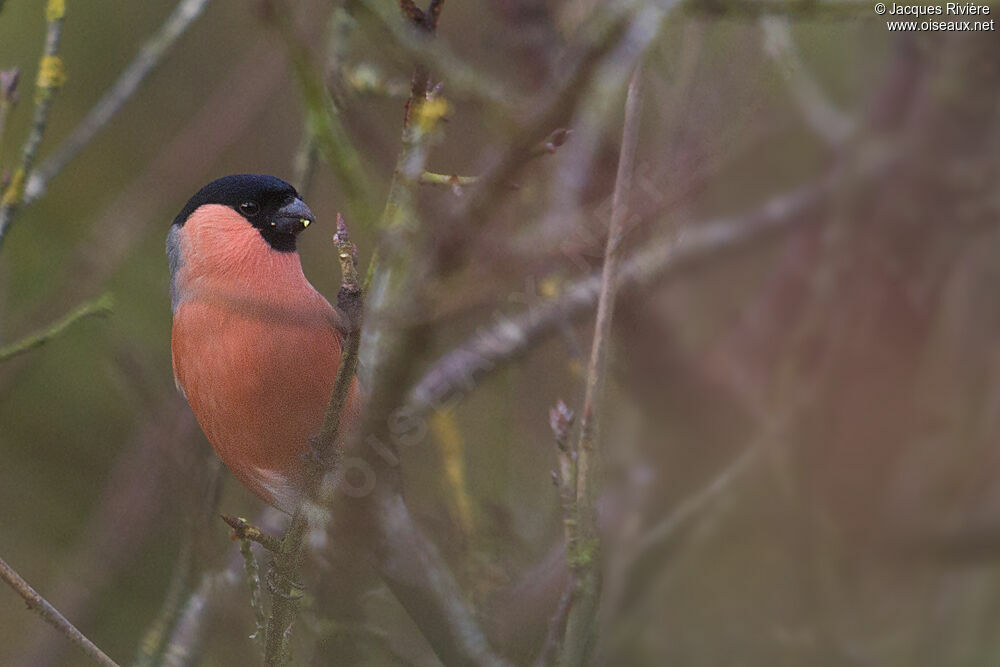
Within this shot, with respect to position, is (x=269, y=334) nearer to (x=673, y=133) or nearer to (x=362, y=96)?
(x=362, y=96)

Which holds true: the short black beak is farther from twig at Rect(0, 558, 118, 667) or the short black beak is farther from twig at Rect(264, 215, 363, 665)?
twig at Rect(0, 558, 118, 667)

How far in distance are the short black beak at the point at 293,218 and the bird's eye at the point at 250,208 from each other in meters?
0.12

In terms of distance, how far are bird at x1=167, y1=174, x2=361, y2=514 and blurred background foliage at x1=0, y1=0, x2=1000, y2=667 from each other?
11 centimetres

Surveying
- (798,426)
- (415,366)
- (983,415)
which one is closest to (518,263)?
(415,366)

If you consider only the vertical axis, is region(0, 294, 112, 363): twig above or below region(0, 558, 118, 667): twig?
above

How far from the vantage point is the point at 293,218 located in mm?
2309

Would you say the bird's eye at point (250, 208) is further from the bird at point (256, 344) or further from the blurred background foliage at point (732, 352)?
the blurred background foliage at point (732, 352)

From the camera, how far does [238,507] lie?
133 inches

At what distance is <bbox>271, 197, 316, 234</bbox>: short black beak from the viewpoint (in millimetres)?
2289

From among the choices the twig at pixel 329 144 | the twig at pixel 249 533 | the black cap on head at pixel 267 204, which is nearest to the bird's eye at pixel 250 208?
the black cap on head at pixel 267 204

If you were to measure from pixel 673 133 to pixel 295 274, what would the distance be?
0.91 m

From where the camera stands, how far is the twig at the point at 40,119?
1562 millimetres

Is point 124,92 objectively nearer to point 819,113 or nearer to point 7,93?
point 7,93

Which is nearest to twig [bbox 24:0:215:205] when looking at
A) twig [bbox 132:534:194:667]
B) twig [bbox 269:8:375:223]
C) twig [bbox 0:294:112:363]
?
twig [bbox 0:294:112:363]
